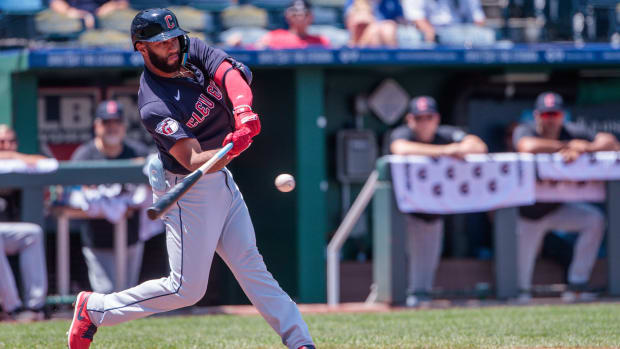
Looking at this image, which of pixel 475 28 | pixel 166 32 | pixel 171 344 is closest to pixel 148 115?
pixel 166 32

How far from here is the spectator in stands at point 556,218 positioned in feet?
27.9

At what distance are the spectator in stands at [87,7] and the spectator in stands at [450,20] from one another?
2799 mm

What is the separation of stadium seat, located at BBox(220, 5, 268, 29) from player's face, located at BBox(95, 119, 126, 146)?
7.95ft

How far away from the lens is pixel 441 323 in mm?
6641

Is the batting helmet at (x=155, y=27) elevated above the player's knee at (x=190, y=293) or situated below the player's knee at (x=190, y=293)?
above

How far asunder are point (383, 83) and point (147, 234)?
10.00ft

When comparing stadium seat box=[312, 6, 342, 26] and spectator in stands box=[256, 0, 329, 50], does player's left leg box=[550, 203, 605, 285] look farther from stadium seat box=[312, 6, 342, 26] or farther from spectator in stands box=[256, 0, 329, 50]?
stadium seat box=[312, 6, 342, 26]

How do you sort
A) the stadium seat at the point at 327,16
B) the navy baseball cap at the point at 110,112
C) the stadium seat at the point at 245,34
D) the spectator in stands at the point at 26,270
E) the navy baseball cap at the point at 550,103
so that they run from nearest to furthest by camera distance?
the spectator in stands at the point at 26,270
the navy baseball cap at the point at 110,112
the navy baseball cap at the point at 550,103
the stadium seat at the point at 245,34
the stadium seat at the point at 327,16

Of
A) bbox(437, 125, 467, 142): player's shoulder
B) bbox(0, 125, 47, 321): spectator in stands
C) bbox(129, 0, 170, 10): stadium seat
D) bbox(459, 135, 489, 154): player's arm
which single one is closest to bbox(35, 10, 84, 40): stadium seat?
bbox(129, 0, 170, 10): stadium seat

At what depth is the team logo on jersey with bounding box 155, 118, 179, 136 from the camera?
14.5 feet

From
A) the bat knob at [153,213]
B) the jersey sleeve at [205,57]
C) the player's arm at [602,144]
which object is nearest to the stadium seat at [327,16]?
the player's arm at [602,144]

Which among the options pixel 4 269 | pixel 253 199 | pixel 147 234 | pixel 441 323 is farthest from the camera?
pixel 253 199

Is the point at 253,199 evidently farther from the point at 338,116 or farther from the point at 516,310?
the point at 516,310

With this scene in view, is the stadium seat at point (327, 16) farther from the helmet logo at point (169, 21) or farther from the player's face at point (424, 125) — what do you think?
the helmet logo at point (169, 21)
